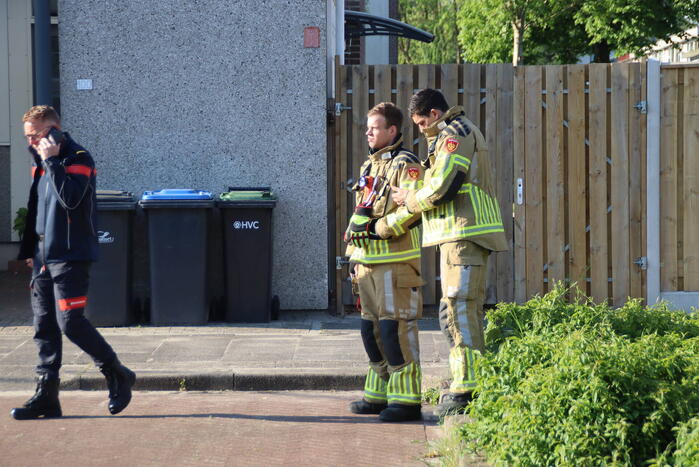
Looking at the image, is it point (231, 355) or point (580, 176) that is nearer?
point (231, 355)

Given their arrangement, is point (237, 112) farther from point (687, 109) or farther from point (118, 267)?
point (687, 109)

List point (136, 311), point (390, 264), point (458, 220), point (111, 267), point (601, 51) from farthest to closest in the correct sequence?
point (601, 51), point (136, 311), point (111, 267), point (390, 264), point (458, 220)

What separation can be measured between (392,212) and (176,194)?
330cm

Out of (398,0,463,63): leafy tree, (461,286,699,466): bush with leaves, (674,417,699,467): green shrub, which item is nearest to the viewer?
(674,417,699,467): green shrub

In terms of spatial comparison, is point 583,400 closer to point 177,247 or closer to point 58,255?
point 58,255

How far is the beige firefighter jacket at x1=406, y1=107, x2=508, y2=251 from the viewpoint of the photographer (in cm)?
557

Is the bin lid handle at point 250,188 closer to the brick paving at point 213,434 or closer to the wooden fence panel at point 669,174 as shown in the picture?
the brick paving at point 213,434

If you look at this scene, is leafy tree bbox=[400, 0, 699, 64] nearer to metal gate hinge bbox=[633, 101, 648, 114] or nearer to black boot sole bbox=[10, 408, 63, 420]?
metal gate hinge bbox=[633, 101, 648, 114]

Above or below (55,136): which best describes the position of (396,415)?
below

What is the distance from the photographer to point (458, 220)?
18.6 feet

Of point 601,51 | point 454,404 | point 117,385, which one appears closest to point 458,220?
point 454,404

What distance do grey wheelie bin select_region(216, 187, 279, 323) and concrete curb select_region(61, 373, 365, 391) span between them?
196cm

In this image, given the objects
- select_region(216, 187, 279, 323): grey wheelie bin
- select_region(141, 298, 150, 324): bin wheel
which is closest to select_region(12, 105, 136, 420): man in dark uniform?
select_region(216, 187, 279, 323): grey wheelie bin

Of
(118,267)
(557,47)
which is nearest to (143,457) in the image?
(118,267)
